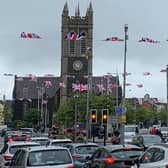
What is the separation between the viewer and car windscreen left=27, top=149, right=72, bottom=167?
16.2 metres

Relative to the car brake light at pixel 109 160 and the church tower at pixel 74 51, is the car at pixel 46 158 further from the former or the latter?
the church tower at pixel 74 51

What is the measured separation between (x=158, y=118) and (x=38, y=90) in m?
31.6

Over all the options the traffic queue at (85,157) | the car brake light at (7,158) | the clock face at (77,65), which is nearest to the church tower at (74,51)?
the clock face at (77,65)

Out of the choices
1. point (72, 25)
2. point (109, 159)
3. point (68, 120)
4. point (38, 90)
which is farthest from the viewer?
point (38, 90)

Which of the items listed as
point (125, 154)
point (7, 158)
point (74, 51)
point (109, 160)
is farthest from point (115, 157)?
point (74, 51)

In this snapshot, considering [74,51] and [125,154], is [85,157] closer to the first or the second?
[125,154]

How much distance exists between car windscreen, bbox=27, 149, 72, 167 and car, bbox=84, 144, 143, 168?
9.30 feet

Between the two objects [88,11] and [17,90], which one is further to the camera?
[17,90]

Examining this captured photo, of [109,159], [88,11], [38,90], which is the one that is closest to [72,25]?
[88,11]

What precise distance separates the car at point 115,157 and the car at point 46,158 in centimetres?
277

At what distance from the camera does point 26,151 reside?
1673 centimetres

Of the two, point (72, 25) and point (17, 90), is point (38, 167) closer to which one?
point (72, 25)

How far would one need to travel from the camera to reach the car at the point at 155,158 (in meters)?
14.7

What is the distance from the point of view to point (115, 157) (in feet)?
63.5
